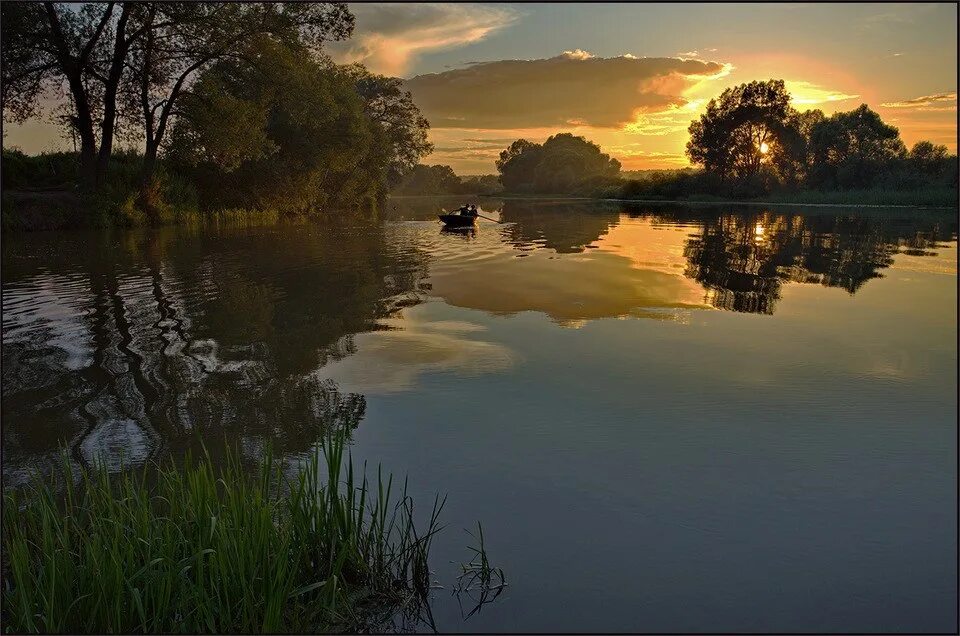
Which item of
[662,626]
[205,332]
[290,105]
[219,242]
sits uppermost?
[290,105]

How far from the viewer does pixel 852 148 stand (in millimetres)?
85688

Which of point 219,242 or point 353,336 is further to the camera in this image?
point 219,242

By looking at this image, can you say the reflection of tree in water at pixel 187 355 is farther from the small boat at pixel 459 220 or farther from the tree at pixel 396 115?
the tree at pixel 396 115

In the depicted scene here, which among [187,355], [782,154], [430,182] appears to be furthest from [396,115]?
[430,182]

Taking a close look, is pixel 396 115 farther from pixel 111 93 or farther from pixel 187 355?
pixel 187 355

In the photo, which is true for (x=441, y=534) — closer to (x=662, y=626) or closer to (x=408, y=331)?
(x=662, y=626)

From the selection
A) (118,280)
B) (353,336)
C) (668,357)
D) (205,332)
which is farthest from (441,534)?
(118,280)

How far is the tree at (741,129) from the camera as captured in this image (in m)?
90.6

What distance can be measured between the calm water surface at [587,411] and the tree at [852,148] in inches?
2853

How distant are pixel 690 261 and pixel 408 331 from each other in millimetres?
13346

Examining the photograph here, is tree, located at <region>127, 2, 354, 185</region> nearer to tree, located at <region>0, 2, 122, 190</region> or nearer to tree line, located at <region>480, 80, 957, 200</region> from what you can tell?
tree, located at <region>0, 2, 122, 190</region>

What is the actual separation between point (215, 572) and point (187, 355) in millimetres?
6753

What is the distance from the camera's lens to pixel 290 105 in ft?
123

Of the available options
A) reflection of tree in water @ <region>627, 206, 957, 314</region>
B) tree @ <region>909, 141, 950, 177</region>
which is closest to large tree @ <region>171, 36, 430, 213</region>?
reflection of tree in water @ <region>627, 206, 957, 314</region>
